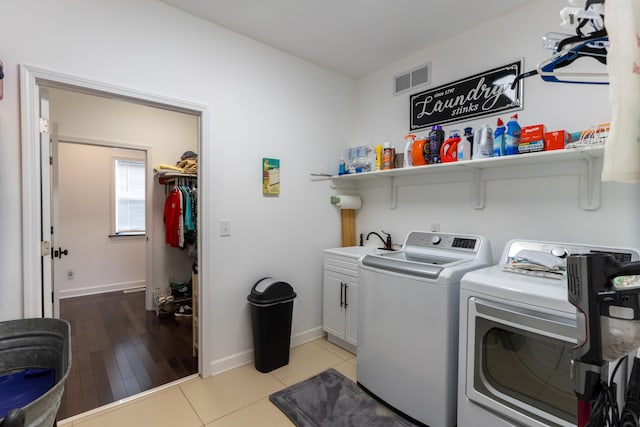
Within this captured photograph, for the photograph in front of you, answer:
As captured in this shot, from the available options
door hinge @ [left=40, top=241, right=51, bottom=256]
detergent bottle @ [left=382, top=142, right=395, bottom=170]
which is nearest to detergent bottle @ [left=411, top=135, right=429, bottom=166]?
detergent bottle @ [left=382, top=142, right=395, bottom=170]

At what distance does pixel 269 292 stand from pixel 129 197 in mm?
3709

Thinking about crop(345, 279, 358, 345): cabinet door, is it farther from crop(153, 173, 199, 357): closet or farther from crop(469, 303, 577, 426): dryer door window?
crop(153, 173, 199, 357): closet

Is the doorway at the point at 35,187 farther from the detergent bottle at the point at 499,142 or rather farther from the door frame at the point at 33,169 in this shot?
the detergent bottle at the point at 499,142

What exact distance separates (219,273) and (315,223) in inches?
41.3

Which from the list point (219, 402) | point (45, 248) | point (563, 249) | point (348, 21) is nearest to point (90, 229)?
point (45, 248)

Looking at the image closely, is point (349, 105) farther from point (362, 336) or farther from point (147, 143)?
point (147, 143)

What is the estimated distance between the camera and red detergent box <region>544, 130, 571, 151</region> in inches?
70.5

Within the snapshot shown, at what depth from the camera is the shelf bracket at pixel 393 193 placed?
2982 mm

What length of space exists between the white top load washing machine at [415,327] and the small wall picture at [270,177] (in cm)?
105

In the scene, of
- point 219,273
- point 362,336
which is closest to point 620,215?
point 362,336

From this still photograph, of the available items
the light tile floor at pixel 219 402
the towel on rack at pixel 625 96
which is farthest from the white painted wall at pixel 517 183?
the towel on rack at pixel 625 96

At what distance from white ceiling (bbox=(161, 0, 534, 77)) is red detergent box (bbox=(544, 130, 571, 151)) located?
98cm

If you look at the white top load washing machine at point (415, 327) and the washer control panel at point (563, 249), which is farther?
the white top load washing machine at point (415, 327)

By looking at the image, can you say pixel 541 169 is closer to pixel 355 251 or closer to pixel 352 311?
pixel 355 251
